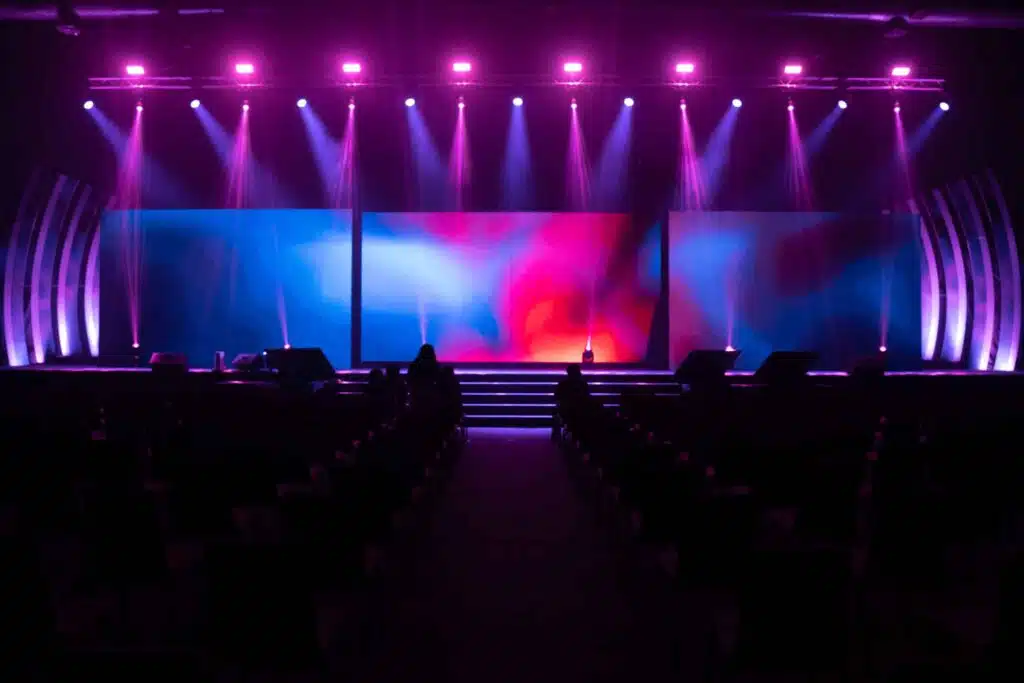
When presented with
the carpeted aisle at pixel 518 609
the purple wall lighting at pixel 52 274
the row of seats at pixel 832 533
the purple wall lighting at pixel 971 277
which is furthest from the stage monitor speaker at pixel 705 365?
the purple wall lighting at pixel 52 274

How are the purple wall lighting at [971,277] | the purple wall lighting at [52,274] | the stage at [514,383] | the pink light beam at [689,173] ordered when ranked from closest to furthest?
the stage at [514,383] < the purple wall lighting at [971,277] < the purple wall lighting at [52,274] < the pink light beam at [689,173]

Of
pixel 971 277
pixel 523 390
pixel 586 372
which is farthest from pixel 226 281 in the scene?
pixel 971 277

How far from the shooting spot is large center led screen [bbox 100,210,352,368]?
53.1 feet

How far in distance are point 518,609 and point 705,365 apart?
27.8ft

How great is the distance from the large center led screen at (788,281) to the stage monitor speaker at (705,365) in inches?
142

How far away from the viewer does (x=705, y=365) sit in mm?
12445

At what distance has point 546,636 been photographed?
13.5ft

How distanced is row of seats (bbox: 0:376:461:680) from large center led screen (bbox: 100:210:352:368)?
936cm

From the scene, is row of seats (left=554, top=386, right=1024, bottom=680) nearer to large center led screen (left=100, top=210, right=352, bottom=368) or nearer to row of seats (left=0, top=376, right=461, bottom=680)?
row of seats (left=0, top=376, right=461, bottom=680)

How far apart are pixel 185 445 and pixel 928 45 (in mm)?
12200

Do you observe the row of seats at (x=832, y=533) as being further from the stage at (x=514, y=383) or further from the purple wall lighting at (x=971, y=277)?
the purple wall lighting at (x=971, y=277)

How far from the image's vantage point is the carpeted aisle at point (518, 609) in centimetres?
376

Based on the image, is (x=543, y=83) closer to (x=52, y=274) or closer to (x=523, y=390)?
(x=523, y=390)

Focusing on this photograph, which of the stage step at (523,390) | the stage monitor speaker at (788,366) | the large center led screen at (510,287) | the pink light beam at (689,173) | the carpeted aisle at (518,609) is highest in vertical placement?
the pink light beam at (689,173)
